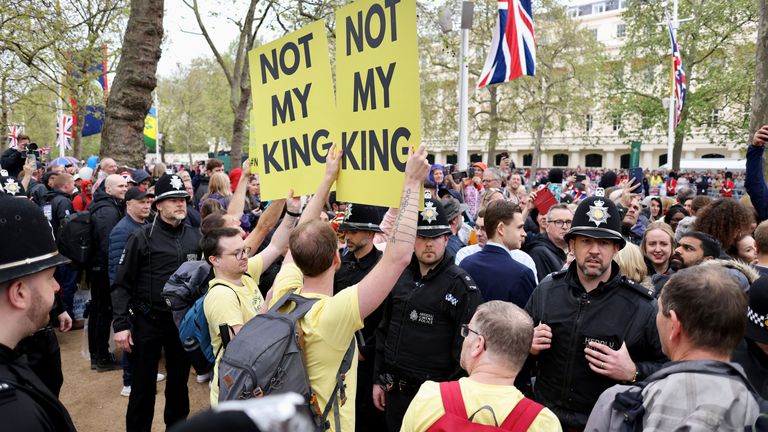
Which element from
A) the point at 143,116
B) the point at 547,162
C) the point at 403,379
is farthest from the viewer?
the point at 547,162

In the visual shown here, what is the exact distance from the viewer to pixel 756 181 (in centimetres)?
507

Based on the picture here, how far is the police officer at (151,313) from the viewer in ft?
15.4

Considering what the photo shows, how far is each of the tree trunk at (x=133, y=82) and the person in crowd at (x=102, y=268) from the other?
2120 millimetres

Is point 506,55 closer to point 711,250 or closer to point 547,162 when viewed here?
point 711,250

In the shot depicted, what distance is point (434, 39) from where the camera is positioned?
30.2 m

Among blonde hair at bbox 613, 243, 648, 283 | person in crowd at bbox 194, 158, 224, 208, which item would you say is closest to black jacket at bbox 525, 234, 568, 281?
blonde hair at bbox 613, 243, 648, 283

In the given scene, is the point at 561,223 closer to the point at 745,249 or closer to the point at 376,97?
the point at 745,249

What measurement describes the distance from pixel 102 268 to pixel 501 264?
4.99 meters

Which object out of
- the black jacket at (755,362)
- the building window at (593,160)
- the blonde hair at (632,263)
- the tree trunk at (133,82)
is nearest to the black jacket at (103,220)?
the tree trunk at (133,82)

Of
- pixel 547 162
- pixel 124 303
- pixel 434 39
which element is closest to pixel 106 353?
pixel 124 303

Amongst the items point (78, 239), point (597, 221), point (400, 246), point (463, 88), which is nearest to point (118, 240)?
point (78, 239)

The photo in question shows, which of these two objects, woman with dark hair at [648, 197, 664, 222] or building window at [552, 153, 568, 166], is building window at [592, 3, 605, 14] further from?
woman with dark hair at [648, 197, 664, 222]

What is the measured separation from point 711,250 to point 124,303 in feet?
16.3

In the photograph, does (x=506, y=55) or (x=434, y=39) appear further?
(x=434, y=39)
